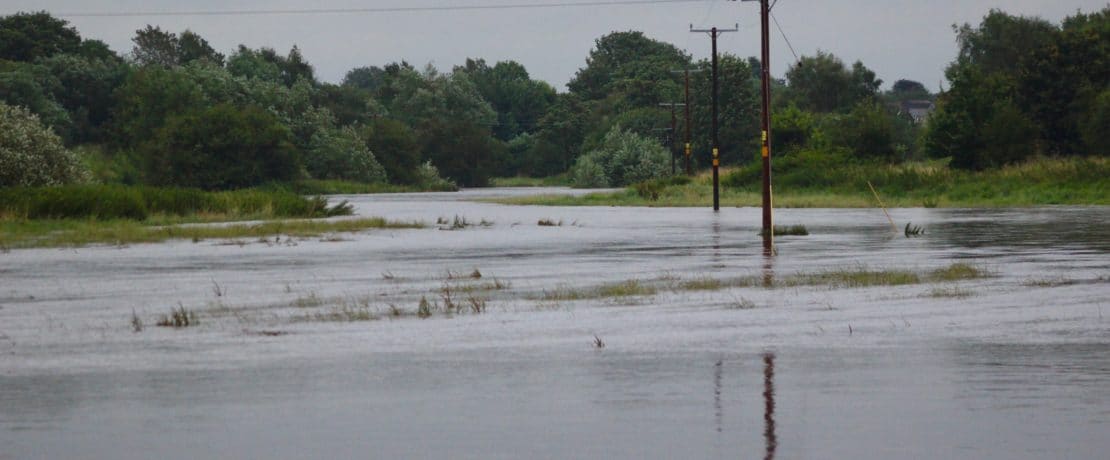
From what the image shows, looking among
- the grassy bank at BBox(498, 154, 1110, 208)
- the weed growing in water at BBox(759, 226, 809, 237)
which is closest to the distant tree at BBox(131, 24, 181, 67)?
the grassy bank at BBox(498, 154, 1110, 208)

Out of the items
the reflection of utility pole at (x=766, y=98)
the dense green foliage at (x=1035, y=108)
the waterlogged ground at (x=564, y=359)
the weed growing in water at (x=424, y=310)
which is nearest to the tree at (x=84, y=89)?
the dense green foliage at (x=1035, y=108)

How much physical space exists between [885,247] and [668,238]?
7.41 metres

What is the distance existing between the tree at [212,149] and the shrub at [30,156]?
47.3m

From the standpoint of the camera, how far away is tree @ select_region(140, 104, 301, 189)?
108750mm

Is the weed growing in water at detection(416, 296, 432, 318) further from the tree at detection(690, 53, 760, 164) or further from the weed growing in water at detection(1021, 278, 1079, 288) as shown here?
the tree at detection(690, 53, 760, 164)

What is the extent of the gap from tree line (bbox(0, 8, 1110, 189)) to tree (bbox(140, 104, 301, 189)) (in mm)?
137

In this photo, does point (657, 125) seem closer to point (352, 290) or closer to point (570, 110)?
point (570, 110)

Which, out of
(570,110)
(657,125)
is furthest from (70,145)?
(570,110)

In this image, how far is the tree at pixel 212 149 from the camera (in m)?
109

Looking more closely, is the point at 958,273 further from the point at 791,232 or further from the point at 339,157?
the point at 339,157

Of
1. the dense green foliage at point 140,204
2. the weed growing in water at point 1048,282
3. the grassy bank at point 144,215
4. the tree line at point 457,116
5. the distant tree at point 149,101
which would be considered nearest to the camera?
the weed growing in water at point 1048,282

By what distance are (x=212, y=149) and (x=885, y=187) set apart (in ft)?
168

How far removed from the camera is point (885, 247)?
32844mm

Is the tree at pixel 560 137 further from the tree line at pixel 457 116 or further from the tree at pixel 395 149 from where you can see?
the tree at pixel 395 149
